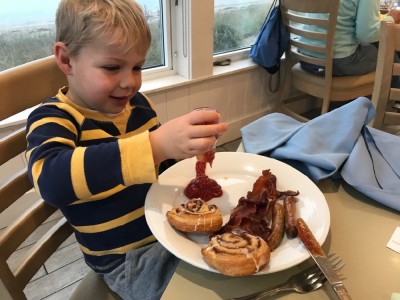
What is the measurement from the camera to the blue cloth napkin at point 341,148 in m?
0.78

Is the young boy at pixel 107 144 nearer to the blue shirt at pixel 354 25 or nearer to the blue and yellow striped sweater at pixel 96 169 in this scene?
the blue and yellow striped sweater at pixel 96 169

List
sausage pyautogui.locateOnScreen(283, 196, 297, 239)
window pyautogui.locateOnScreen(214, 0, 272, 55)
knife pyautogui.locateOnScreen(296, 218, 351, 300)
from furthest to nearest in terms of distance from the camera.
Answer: window pyautogui.locateOnScreen(214, 0, 272, 55), sausage pyautogui.locateOnScreen(283, 196, 297, 239), knife pyautogui.locateOnScreen(296, 218, 351, 300)

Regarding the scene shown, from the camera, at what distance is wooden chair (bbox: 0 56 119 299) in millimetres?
750

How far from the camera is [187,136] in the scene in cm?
65

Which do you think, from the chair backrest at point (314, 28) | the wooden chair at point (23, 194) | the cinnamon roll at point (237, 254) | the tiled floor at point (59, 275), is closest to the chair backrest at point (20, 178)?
the wooden chair at point (23, 194)

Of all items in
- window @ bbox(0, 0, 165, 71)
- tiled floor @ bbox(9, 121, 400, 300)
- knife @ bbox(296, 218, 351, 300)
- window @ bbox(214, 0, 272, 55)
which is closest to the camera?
knife @ bbox(296, 218, 351, 300)

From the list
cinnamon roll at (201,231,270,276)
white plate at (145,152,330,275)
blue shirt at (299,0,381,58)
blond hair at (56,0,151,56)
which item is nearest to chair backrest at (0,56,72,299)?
blond hair at (56,0,151,56)

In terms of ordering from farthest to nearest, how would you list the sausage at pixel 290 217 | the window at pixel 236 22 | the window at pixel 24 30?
the window at pixel 236 22
the window at pixel 24 30
the sausage at pixel 290 217

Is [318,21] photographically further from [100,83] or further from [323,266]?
[323,266]

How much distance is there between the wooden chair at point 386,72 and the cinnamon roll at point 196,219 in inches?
36.2

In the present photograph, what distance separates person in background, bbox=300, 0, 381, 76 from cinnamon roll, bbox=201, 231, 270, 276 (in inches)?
78.2

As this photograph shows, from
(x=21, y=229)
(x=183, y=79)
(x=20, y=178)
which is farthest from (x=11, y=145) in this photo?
(x=183, y=79)

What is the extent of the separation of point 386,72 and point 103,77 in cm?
100

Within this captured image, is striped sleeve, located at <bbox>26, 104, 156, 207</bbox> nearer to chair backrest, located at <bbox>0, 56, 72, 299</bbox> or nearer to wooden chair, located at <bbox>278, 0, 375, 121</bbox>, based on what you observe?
chair backrest, located at <bbox>0, 56, 72, 299</bbox>
